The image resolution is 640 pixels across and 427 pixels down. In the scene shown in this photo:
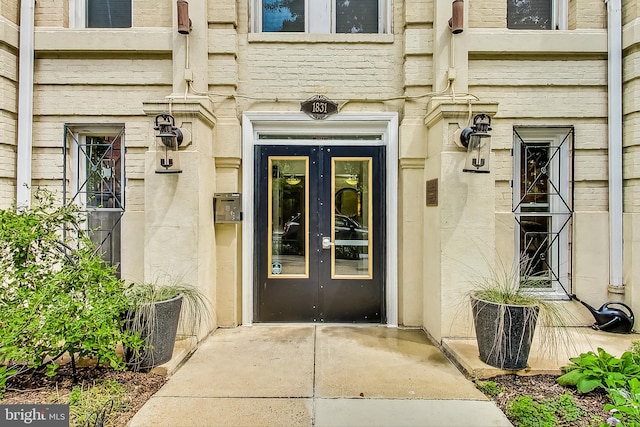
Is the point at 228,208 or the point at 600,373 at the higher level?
the point at 228,208

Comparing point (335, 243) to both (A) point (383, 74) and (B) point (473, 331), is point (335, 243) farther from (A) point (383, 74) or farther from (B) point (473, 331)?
(A) point (383, 74)

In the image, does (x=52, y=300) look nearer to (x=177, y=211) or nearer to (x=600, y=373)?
(x=177, y=211)

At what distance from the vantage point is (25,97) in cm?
452

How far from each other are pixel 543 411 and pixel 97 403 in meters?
3.26

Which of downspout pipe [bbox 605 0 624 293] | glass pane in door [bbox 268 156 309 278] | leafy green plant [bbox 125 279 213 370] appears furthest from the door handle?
downspout pipe [bbox 605 0 624 293]

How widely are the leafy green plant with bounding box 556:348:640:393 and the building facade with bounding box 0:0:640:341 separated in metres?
1.54

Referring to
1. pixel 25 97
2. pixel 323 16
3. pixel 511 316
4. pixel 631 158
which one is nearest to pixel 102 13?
pixel 25 97

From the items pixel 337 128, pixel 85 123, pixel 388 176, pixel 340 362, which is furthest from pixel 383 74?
pixel 85 123

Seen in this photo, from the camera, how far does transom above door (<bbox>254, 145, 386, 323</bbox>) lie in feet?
15.4

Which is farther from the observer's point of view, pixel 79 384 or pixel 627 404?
pixel 79 384

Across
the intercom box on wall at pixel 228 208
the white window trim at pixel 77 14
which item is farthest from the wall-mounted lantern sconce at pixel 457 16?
the white window trim at pixel 77 14

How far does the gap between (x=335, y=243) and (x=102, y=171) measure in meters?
3.18

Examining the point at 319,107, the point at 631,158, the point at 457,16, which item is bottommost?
the point at 631,158

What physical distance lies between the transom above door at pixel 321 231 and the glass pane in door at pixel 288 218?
0.04 ft
